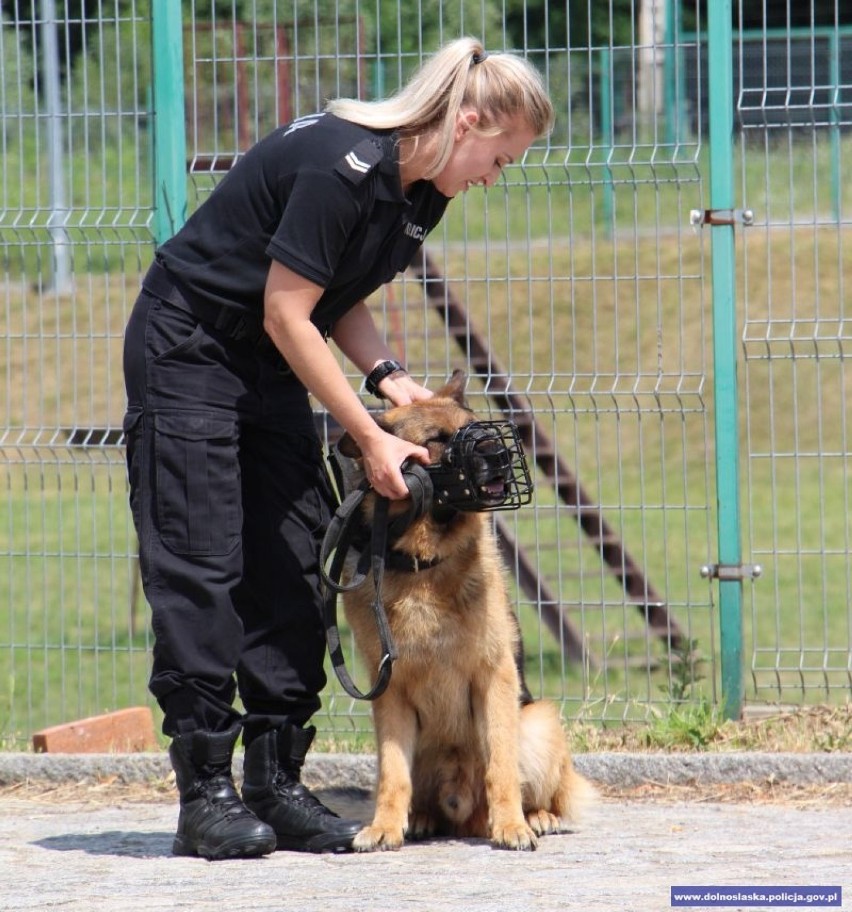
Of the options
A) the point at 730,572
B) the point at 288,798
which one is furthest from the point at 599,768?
the point at 288,798

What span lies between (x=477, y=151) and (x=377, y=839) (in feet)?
6.58


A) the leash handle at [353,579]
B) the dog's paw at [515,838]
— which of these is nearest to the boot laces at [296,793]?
the leash handle at [353,579]

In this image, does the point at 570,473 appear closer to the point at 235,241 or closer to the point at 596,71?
the point at 596,71

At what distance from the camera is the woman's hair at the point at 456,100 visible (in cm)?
384

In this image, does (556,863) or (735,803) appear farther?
(735,803)

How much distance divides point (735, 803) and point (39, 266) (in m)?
3.41

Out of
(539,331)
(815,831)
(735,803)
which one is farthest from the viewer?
(539,331)

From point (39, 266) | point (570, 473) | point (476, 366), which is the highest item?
point (39, 266)

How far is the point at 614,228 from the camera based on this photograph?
5.86 meters

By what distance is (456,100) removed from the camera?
3.83m

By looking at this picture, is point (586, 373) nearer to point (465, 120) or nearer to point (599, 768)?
point (599, 768)

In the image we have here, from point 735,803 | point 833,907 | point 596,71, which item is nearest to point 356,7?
point 596,71

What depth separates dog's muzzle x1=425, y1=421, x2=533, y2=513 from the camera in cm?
392

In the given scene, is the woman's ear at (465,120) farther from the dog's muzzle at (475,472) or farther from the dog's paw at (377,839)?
the dog's paw at (377,839)
